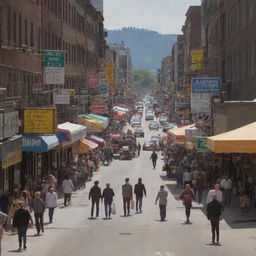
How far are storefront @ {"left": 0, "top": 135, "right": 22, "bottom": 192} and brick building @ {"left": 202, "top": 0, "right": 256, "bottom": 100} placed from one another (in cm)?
1397

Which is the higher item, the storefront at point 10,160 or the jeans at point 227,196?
the storefront at point 10,160

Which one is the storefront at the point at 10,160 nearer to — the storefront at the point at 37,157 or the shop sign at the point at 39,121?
the storefront at the point at 37,157

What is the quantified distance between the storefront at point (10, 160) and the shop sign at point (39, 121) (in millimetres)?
1698

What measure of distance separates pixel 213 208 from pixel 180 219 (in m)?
6.90

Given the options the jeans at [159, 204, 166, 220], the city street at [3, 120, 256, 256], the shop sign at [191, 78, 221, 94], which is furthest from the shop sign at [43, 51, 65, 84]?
the jeans at [159, 204, 166, 220]

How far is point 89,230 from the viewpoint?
26734 mm

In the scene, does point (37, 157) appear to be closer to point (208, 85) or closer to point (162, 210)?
point (208, 85)

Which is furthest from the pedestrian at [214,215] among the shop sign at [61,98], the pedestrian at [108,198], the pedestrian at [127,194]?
the shop sign at [61,98]

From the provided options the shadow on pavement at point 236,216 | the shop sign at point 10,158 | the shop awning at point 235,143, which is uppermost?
the shop awning at point 235,143

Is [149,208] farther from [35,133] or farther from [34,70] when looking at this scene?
[34,70]

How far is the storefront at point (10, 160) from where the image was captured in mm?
29594

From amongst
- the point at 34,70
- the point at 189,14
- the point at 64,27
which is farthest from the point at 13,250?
the point at 189,14

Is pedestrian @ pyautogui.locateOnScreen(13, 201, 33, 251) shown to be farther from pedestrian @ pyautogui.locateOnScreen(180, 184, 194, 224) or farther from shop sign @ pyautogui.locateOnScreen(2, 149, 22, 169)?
pedestrian @ pyautogui.locateOnScreen(180, 184, 194, 224)

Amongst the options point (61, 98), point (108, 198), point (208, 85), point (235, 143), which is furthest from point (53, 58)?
point (235, 143)
